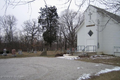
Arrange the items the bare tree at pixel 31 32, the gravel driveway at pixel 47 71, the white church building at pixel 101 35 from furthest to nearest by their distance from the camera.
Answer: the bare tree at pixel 31 32, the white church building at pixel 101 35, the gravel driveway at pixel 47 71

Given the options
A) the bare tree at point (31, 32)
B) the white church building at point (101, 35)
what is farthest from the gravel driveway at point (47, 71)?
the bare tree at point (31, 32)

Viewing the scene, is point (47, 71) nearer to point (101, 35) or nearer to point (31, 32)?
point (101, 35)

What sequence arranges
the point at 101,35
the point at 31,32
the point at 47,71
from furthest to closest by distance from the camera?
the point at 31,32
the point at 101,35
the point at 47,71

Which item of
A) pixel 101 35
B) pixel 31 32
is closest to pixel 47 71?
pixel 101 35

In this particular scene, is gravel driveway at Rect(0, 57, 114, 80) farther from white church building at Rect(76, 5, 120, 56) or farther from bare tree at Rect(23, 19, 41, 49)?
bare tree at Rect(23, 19, 41, 49)

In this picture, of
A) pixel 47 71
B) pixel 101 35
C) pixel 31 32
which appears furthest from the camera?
pixel 31 32

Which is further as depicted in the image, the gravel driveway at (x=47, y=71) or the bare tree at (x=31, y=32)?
the bare tree at (x=31, y=32)

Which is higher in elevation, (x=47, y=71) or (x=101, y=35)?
(x=101, y=35)

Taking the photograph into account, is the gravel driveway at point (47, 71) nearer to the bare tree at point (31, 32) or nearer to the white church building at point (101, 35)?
the white church building at point (101, 35)

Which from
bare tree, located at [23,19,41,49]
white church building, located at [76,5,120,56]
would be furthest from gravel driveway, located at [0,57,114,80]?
bare tree, located at [23,19,41,49]

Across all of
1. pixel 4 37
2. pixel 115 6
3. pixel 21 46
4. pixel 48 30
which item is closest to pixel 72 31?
pixel 48 30

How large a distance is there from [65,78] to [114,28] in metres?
15.5

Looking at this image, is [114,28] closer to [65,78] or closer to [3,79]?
[65,78]

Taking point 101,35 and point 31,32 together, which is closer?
point 101,35
